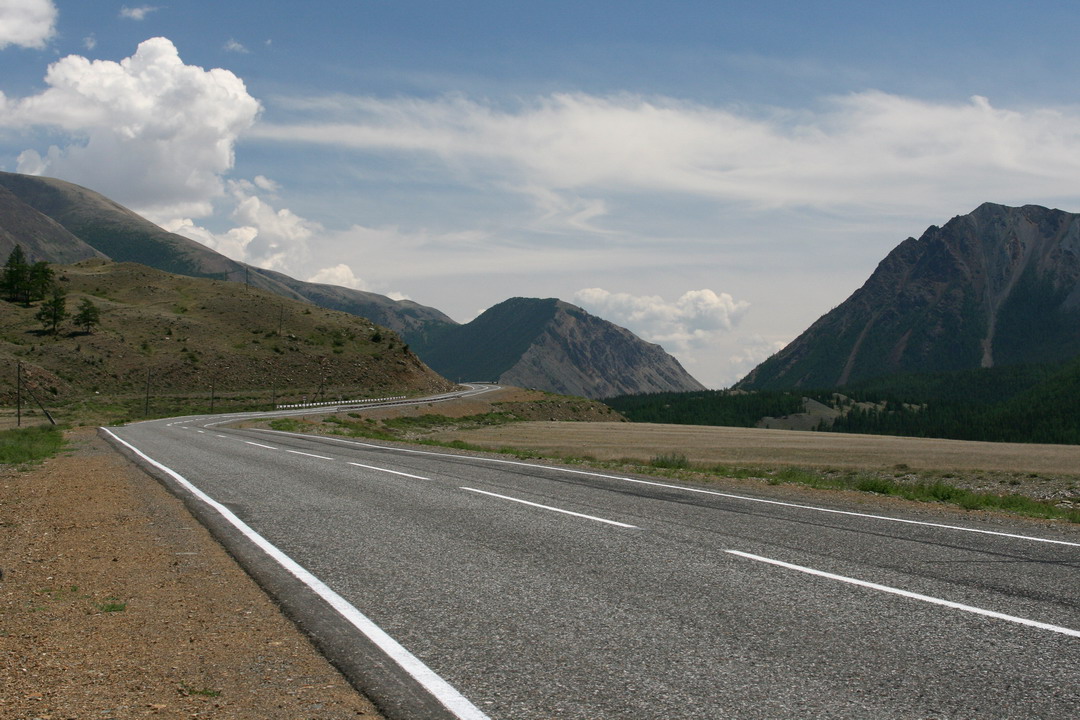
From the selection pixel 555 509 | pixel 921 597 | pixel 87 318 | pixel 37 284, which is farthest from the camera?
pixel 37 284

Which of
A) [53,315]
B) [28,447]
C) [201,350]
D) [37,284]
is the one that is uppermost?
[37,284]

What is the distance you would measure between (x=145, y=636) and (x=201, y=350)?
A: 11643cm

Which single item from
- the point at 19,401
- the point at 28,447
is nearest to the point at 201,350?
the point at 19,401

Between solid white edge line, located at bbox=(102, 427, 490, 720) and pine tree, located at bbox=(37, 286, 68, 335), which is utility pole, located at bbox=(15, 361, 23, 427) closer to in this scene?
pine tree, located at bbox=(37, 286, 68, 335)

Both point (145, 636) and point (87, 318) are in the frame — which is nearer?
point (145, 636)

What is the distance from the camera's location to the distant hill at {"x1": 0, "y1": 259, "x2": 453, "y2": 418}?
10019cm

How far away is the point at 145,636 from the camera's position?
6.26 m

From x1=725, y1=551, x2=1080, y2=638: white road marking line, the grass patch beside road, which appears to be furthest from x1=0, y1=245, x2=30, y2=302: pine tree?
x1=725, y1=551, x2=1080, y2=638: white road marking line

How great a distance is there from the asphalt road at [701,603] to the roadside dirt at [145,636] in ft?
2.00

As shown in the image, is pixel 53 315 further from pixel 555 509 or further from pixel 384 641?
pixel 384 641

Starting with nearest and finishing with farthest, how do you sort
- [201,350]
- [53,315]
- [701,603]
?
1. [701,603]
2. [201,350]
3. [53,315]

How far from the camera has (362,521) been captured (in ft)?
39.0

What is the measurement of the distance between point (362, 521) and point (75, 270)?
177961mm

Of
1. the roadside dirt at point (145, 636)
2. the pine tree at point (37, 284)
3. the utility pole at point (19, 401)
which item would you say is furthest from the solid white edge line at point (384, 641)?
the pine tree at point (37, 284)
